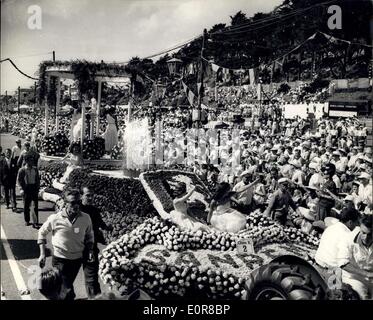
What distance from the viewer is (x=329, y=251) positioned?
4.79m

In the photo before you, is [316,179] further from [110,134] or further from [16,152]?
[16,152]

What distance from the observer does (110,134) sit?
9.23m

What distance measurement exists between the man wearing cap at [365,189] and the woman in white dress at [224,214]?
4.44 ft

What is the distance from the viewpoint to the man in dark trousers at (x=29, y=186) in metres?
7.00

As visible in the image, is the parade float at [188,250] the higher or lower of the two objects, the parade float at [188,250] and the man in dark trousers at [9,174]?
the lower

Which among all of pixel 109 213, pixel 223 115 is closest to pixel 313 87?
pixel 223 115

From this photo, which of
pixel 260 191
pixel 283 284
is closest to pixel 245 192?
pixel 260 191

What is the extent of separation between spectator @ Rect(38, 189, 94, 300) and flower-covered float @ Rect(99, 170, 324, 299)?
12.4 inches

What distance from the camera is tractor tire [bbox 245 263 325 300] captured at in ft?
14.2

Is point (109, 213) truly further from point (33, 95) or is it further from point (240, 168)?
point (33, 95)

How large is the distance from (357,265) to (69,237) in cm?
276

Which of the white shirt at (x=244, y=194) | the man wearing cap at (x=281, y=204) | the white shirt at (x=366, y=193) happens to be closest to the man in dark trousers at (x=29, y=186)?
the white shirt at (x=244, y=194)

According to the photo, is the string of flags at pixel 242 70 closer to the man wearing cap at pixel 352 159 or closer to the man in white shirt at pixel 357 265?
the man wearing cap at pixel 352 159

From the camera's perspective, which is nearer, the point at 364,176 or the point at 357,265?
the point at 357,265
